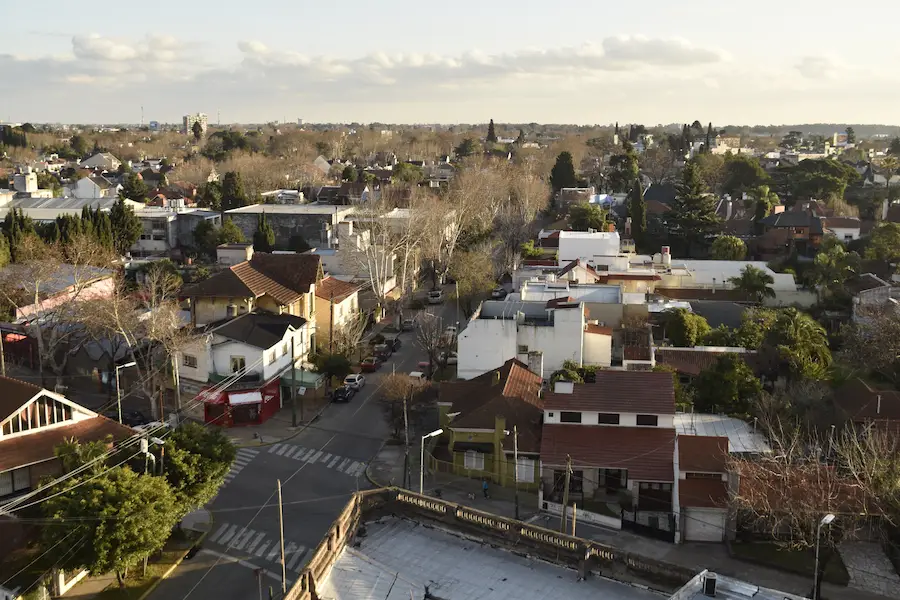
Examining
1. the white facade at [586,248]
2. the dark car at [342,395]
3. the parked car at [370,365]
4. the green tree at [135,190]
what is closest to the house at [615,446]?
the dark car at [342,395]

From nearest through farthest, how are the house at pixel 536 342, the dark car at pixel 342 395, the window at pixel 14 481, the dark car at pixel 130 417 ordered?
the window at pixel 14 481 < the dark car at pixel 130 417 < the house at pixel 536 342 < the dark car at pixel 342 395

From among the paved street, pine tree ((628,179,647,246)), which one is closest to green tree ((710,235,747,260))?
pine tree ((628,179,647,246))

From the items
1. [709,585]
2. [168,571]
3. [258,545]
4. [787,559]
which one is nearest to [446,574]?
[709,585]

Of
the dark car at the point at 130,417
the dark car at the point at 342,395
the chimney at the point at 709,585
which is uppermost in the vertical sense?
the chimney at the point at 709,585

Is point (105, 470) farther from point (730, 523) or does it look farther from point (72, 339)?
point (72, 339)

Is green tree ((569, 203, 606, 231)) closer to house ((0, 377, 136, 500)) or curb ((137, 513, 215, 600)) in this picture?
curb ((137, 513, 215, 600))

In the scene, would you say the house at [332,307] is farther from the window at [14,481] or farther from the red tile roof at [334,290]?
the window at [14,481]
